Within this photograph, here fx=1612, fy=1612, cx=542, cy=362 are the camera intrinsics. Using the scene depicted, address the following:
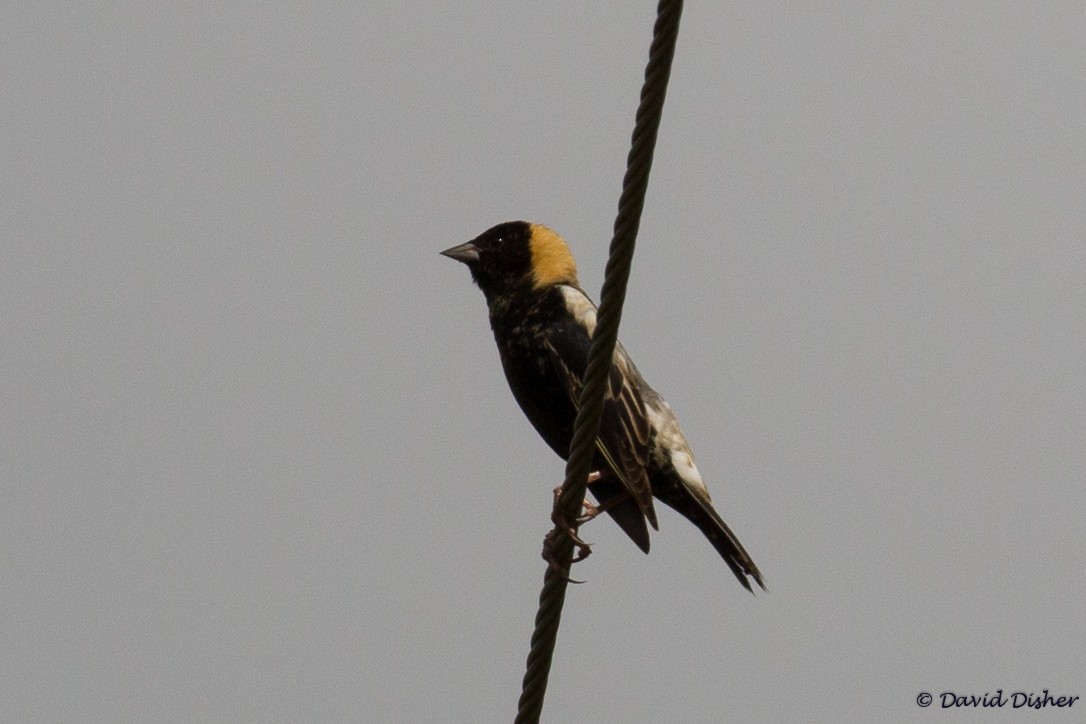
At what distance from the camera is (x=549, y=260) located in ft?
19.6

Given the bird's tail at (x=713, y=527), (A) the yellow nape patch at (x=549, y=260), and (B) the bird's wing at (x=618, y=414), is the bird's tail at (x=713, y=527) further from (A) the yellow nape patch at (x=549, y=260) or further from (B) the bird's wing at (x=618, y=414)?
(A) the yellow nape patch at (x=549, y=260)

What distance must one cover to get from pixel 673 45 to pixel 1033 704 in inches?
171

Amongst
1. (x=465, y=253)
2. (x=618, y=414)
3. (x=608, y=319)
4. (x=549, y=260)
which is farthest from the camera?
(x=465, y=253)

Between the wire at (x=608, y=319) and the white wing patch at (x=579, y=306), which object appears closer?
the wire at (x=608, y=319)

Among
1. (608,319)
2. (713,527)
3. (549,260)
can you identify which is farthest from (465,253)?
(608,319)

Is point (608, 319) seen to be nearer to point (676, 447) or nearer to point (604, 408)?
point (604, 408)


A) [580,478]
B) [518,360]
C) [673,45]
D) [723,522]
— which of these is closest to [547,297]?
[518,360]

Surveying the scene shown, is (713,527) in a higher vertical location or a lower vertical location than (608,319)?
lower

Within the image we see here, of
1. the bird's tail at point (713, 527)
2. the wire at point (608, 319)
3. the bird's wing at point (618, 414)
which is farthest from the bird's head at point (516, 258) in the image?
the wire at point (608, 319)

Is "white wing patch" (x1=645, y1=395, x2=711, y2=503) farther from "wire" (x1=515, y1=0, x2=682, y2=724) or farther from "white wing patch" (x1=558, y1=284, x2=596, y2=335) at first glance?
"wire" (x1=515, y1=0, x2=682, y2=724)

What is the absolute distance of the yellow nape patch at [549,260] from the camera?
5.86 meters

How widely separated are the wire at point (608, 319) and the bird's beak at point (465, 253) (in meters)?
2.86

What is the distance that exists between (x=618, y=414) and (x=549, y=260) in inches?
33.2

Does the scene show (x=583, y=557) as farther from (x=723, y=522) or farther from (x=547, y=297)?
(x=547, y=297)
